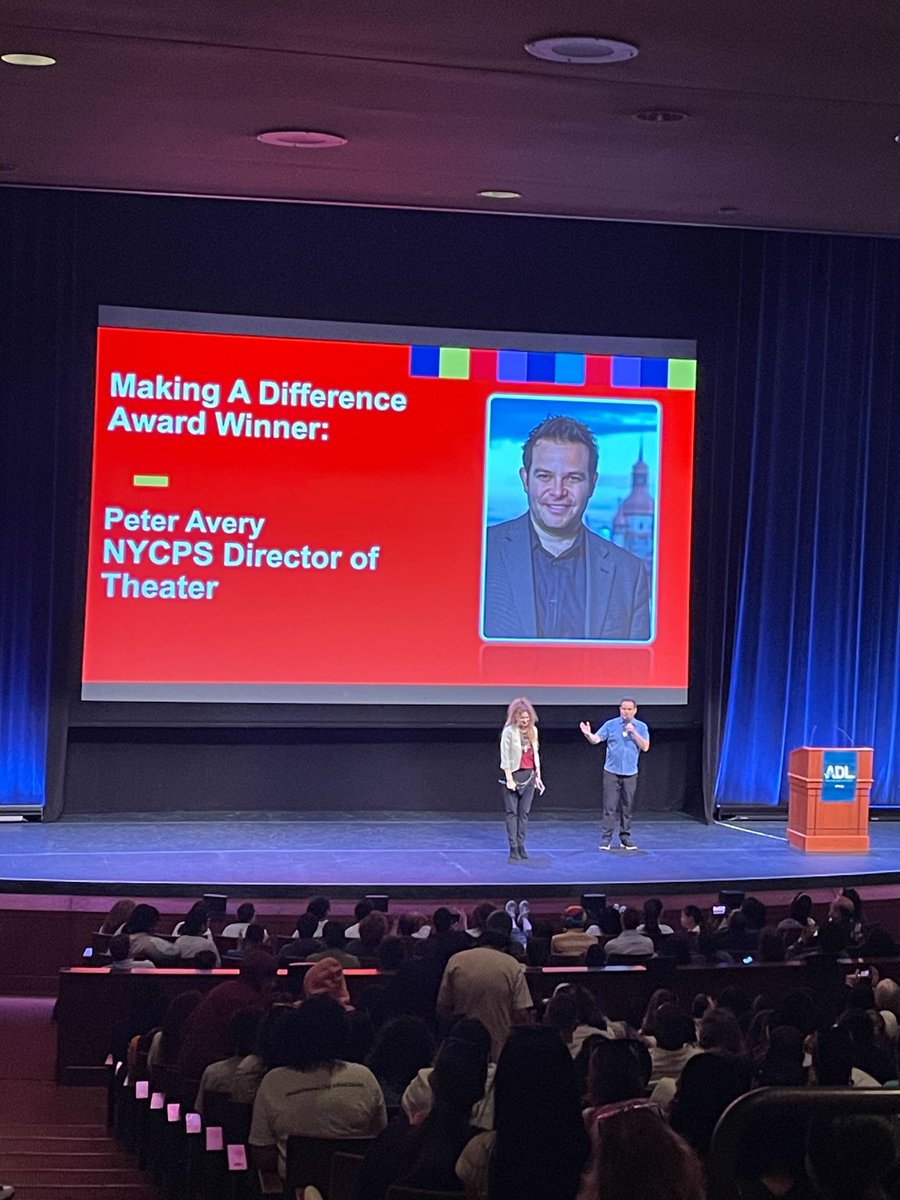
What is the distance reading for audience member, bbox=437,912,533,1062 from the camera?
5816mm

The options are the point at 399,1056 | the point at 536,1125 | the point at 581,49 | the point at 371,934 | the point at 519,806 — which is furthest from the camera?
the point at 519,806

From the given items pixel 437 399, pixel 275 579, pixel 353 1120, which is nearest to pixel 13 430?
pixel 275 579

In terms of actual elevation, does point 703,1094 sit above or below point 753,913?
above

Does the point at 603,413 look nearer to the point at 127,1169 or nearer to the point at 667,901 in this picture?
the point at 667,901

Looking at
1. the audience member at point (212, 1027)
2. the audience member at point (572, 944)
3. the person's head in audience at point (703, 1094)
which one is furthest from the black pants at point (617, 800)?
the person's head in audience at point (703, 1094)

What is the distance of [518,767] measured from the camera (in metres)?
10.8

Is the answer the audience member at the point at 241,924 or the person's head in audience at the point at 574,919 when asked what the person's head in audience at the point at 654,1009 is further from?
the audience member at the point at 241,924

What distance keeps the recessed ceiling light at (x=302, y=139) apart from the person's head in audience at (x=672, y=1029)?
427 centimetres

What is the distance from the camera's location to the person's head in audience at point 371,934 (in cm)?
694

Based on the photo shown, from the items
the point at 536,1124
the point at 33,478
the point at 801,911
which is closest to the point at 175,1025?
the point at 536,1124

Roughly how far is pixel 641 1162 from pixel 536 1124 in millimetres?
629

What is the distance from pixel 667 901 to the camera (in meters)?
10.2

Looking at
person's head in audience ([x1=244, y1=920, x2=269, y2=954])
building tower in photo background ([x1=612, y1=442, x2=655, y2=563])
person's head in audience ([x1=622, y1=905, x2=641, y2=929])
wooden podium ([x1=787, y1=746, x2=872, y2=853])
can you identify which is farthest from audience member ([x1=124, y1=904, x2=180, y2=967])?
building tower in photo background ([x1=612, y1=442, x2=655, y2=563])

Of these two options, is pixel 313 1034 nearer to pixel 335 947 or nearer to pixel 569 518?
pixel 335 947
